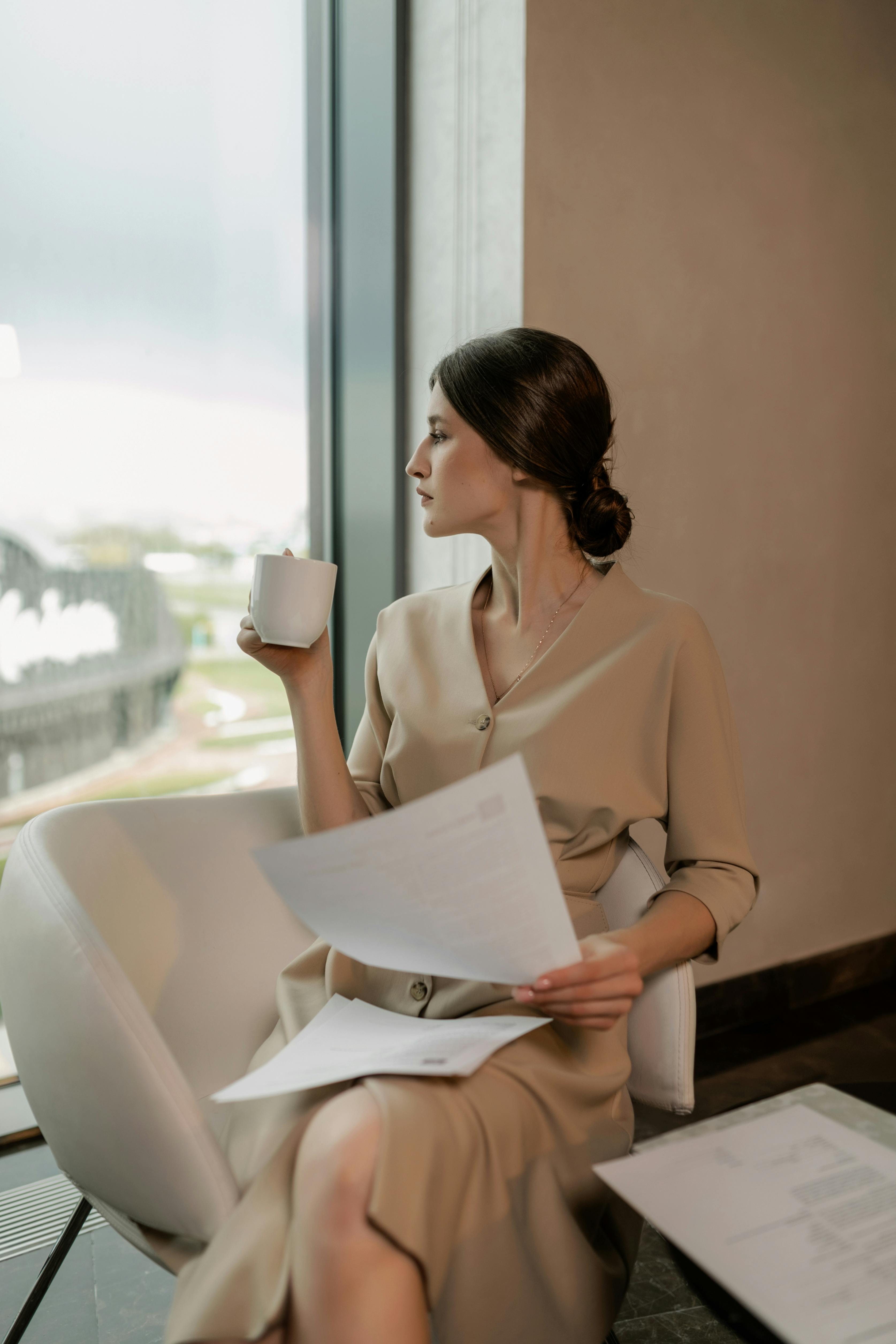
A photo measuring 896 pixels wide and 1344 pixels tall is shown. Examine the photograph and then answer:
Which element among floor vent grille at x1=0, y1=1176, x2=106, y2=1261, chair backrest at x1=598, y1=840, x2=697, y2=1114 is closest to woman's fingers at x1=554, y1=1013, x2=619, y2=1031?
chair backrest at x1=598, y1=840, x2=697, y2=1114

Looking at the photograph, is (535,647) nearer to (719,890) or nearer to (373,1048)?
(719,890)

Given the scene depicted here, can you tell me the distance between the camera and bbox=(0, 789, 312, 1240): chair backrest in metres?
0.90

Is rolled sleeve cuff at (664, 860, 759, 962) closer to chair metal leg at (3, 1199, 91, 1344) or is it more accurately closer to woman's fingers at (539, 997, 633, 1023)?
woman's fingers at (539, 997, 633, 1023)

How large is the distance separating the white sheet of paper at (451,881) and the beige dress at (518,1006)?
5.3 inches

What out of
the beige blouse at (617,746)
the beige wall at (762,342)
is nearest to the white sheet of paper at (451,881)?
the beige blouse at (617,746)

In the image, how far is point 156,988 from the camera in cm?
116

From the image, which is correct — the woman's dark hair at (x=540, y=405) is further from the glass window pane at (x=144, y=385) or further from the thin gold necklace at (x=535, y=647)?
the glass window pane at (x=144, y=385)

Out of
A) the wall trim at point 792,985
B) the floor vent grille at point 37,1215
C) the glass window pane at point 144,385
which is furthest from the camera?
the wall trim at point 792,985

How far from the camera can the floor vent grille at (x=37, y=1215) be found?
152 cm

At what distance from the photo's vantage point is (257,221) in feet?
6.30

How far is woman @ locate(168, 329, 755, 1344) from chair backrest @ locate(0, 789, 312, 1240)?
0.07m

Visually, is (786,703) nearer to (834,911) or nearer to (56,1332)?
(834,911)

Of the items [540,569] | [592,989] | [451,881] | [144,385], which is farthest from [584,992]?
[144,385]

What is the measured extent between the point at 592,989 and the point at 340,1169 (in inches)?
10.4
